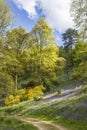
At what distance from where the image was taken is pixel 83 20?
36.4 m

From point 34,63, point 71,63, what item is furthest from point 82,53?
point 71,63

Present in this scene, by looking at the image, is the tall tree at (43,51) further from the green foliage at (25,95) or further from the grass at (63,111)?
the grass at (63,111)

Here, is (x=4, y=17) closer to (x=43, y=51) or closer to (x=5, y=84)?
(x=5, y=84)

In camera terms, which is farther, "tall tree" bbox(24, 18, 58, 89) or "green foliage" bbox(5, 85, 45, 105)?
"tall tree" bbox(24, 18, 58, 89)

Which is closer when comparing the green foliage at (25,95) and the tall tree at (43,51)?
the green foliage at (25,95)

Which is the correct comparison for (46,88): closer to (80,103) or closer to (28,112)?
(28,112)

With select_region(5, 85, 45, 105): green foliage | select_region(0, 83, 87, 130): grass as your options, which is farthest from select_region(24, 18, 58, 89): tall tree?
select_region(0, 83, 87, 130): grass

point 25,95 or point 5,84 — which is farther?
point 25,95

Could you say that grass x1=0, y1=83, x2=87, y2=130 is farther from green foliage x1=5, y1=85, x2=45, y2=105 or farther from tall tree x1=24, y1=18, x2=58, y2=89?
tall tree x1=24, y1=18, x2=58, y2=89

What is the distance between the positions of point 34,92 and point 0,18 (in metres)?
24.6

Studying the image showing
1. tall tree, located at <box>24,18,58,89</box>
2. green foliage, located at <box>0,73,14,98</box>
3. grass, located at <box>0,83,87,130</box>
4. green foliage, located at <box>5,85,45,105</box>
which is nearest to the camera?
grass, located at <box>0,83,87,130</box>

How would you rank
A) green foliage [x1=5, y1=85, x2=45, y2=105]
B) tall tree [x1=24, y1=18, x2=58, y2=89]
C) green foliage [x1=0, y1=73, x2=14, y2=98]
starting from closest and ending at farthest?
1. green foliage [x1=0, y1=73, x2=14, y2=98]
2. green foliage [x1=5, y1=85, x2=45, y2=105]
3. tall tree [x1=24, y1=18, x2=58, y2=89]

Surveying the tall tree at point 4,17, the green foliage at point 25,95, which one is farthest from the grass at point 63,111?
the tall tree at point 4,17

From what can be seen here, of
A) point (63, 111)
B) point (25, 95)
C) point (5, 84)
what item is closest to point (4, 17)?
point (5, 84)
